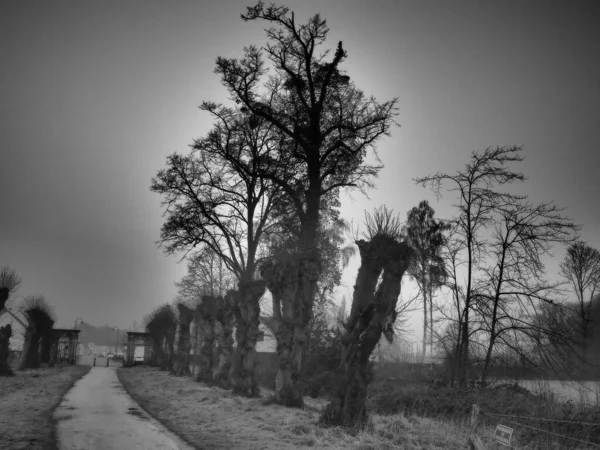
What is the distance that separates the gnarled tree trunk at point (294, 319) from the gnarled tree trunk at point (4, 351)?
62.5 feet

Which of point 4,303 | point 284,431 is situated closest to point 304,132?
point 284,431

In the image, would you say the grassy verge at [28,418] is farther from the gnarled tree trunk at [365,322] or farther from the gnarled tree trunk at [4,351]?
the gnarled tree trunk at [4,351]

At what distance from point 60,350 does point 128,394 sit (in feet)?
154

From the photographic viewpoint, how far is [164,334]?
161 feet

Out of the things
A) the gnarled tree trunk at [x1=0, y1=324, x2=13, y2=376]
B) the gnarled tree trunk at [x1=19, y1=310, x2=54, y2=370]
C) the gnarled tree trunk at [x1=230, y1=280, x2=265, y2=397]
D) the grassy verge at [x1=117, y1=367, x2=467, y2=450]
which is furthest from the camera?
the gnarled tree trunk at [x1=19, y1=310, x2=54, y2=370]

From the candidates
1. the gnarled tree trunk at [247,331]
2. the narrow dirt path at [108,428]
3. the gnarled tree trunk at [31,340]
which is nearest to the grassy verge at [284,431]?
the narrow dirt path at [108,428]

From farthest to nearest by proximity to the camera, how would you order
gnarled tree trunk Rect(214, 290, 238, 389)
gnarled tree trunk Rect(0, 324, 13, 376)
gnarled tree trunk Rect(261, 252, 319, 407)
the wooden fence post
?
gnarled tree trunk Rect(0, 324, 13, 376), gnarled tree trunk Rect(214, 290, 238, 389), gnarled tree trunk Rect(261, 252, 319, 407), the wooden fence post

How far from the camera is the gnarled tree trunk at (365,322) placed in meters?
11.4

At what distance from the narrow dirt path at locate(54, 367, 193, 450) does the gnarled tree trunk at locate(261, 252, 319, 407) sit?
4970 mm

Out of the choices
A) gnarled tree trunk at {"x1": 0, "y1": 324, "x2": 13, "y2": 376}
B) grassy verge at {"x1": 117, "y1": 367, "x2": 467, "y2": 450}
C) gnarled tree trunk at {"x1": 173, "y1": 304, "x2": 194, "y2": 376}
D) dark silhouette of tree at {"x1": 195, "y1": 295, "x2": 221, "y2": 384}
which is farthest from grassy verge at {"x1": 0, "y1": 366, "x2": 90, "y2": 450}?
gnarled tree trunk at {"x1": 173, "y1": 304, "x2": 194, "y2": 376}

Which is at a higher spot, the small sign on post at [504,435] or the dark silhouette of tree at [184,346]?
the small sign on post at [504,435]

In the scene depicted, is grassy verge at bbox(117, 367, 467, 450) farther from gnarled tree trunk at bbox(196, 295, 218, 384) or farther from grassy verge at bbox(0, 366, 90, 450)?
gnarled tree trunk at bbox(196, 295, 218, 384)

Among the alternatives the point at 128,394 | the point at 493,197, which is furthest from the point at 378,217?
the point at 128,394

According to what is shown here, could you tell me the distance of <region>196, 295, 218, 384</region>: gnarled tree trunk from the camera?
28211 mm
